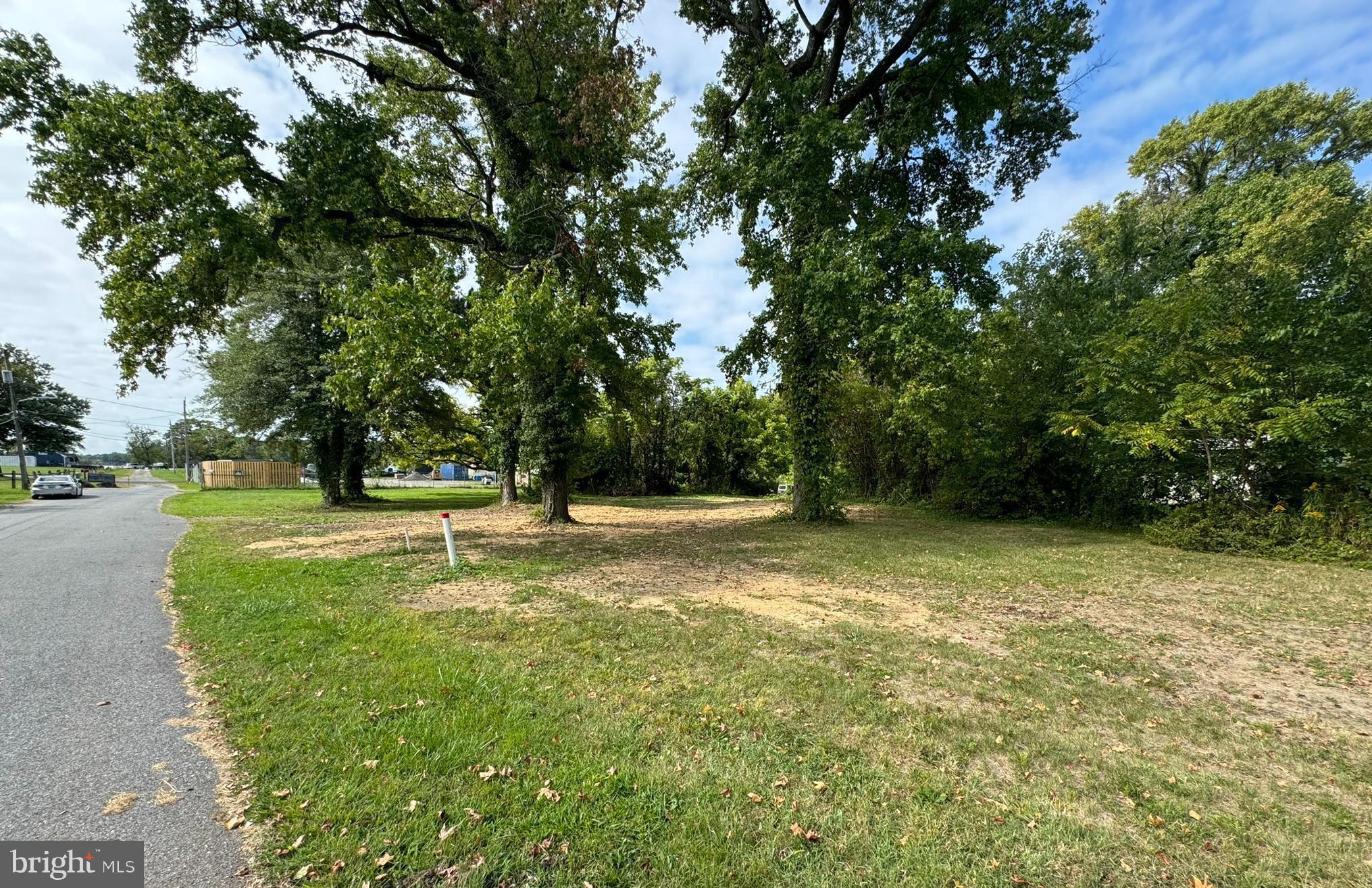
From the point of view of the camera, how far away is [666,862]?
7.54 ft

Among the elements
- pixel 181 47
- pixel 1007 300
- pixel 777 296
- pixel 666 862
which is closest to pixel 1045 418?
pixel 1007 300

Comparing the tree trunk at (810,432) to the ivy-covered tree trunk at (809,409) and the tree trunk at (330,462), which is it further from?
the tree trunk at (330,462)

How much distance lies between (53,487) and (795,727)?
37099 millimetres

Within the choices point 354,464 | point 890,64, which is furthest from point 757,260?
point 354,464

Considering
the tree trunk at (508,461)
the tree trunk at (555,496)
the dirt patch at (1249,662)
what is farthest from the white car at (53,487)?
the dirt patch at (1249,662)

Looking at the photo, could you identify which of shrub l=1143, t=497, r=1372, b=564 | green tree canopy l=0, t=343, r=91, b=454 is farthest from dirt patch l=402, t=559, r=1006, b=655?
green tree canopy l=0, t=343, r=91, b=454

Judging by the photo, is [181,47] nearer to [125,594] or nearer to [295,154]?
[295,154]

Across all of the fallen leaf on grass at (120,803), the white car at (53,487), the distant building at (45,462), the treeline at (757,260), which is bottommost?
the fallen leaf on grass at (120,803)

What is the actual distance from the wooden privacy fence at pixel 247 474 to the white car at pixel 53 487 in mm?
8979

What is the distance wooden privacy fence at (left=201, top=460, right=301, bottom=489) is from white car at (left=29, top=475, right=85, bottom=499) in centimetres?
898

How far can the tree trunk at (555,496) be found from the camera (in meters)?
13.7

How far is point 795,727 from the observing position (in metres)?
3.49

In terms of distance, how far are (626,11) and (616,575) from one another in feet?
36.4

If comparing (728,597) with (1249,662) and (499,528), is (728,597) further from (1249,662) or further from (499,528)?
(499,528)
